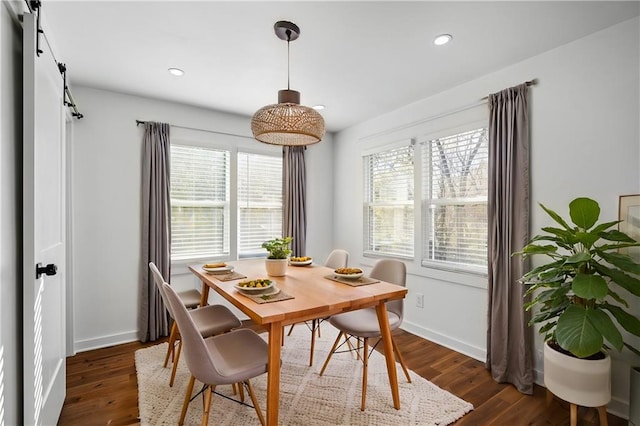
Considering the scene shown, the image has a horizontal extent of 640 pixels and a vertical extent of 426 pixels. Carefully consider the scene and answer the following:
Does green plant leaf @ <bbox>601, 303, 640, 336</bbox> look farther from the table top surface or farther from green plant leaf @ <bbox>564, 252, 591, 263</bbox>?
the table top surface

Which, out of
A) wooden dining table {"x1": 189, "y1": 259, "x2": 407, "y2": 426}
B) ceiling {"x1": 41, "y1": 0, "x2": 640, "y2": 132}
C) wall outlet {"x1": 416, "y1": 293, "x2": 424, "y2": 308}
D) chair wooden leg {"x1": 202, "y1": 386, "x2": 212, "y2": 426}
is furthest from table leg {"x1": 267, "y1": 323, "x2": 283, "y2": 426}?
wall outlet {"x1": 416, "y1": 293, "x2": 424, "y2": 308}

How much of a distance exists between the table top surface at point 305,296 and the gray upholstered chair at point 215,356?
0.91ft

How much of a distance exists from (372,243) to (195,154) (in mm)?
2518

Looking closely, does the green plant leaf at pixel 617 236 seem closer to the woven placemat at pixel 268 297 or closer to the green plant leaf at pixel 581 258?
the green plant leaf at pixel 581 258

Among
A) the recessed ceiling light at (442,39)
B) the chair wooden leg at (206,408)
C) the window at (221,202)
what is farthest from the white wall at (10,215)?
the recessed ceiling light at (442,39)

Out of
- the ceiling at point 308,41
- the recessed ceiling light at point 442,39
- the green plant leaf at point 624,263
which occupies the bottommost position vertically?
the green plant leaf at point 624,263

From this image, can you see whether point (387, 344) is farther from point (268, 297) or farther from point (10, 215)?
point (10, 215)

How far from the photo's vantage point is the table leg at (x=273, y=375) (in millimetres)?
1519

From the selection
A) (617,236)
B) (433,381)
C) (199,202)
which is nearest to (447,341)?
(433,381)

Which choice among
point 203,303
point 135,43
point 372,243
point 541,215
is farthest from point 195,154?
point 541,215

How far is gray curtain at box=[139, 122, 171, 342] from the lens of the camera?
315cm

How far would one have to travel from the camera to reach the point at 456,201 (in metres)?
Result: 3.00

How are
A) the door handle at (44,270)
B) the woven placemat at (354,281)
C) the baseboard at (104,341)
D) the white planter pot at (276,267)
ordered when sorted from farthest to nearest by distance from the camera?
the baseboard at (104,341), the white planter pot at (276,267), the woven placemat at (354,281), the door handle at (44,270)

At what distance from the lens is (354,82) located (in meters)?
2.89
